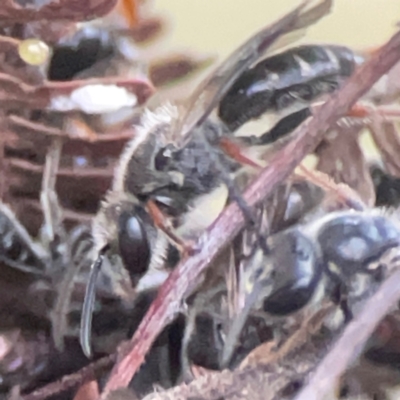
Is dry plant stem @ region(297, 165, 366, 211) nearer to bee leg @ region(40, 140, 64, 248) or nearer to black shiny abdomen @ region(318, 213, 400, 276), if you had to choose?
black shiny abdomen @ region(318, 213, 400, 276)

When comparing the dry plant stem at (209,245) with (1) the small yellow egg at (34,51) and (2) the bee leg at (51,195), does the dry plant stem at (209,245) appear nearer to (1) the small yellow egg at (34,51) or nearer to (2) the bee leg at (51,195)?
(2) the bee leg at (51,195)

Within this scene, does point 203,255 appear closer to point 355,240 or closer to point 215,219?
point 215,219

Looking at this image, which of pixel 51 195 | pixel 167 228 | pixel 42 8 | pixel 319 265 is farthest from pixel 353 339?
pixel 42 8

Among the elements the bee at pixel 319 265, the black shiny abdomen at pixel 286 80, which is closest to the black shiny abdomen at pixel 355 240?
the bee at pixel 319 265

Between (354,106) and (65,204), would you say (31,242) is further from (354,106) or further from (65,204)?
(354,106)

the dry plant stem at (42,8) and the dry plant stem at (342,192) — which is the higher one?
the dry plant stem at (42,8)

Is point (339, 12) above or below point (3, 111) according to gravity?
above

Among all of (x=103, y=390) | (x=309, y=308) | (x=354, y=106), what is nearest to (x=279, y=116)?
(x=354, y=106)
